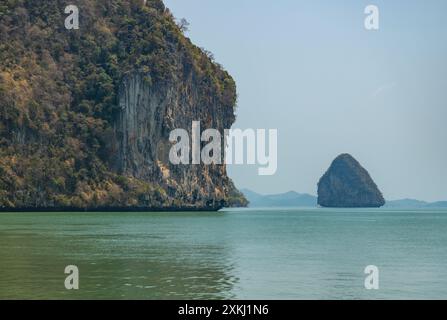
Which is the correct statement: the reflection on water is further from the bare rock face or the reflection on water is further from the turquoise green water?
the bare rock face

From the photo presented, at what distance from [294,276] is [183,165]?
101 m

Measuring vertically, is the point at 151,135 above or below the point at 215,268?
above

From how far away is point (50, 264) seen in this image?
105 ft

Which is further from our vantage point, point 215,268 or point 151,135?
point 151,135

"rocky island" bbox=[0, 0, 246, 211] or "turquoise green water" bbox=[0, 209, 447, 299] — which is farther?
"rocky island" bbox=[0, 0, 246, 211]

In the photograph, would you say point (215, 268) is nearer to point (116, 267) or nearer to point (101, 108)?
point (116, 267)

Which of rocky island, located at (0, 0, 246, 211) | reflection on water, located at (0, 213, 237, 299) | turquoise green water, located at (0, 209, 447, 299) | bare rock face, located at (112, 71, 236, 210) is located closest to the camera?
reflection on water, located at (0, 213, 237, 299)

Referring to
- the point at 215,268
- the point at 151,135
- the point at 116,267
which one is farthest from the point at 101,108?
the point at 215,268

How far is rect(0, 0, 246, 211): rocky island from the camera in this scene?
4744 inches

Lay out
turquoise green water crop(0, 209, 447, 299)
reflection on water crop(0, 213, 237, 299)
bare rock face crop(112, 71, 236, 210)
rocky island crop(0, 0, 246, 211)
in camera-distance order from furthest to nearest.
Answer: bare rock face crop(112, 71, 236, 210), rocky island crop(0, 0, 246, 211), turquoise green water crop(0, 209, 447, 299), reflection on water crop(0, 213, 237, 299)

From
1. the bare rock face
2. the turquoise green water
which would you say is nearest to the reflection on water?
the turquoise green water

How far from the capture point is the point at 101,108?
5064 inches

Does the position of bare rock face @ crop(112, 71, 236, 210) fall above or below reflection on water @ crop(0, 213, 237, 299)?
above
